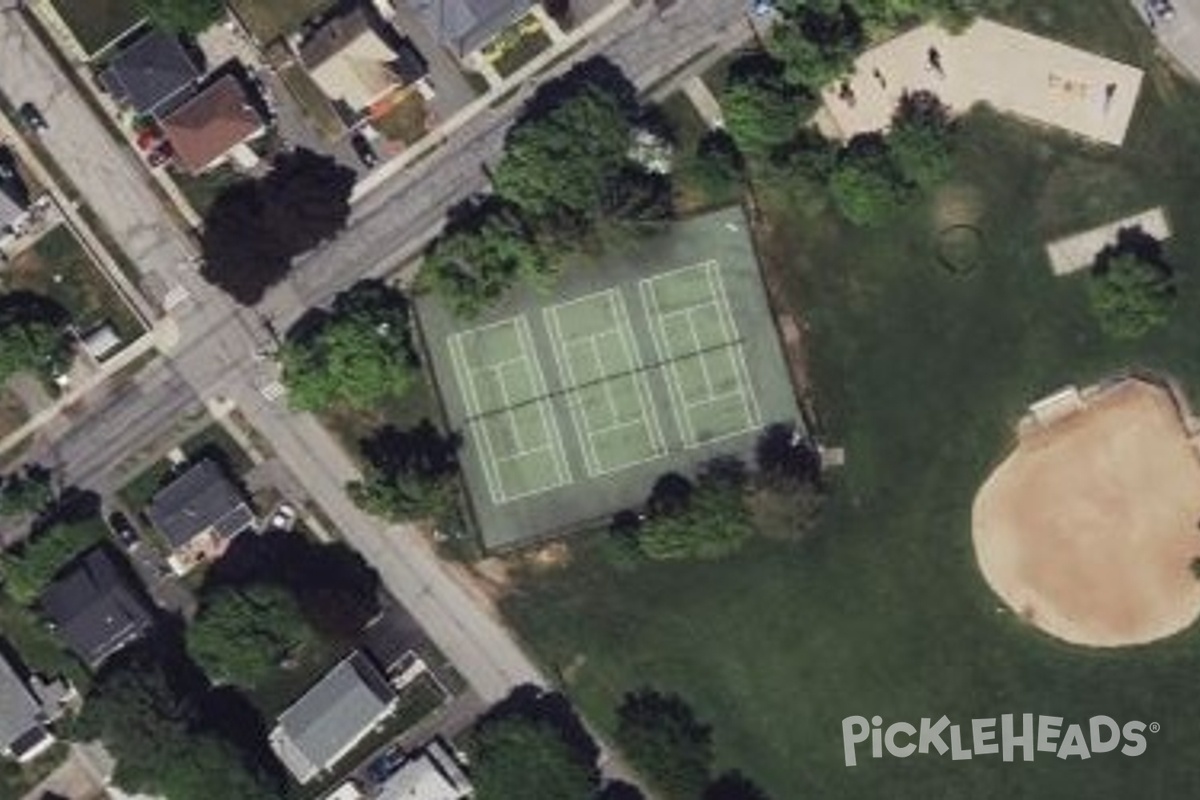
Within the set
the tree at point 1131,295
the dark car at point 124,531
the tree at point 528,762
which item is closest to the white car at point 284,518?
the dark car at point 124,531

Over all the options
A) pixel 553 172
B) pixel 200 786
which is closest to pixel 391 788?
pixel 200 786

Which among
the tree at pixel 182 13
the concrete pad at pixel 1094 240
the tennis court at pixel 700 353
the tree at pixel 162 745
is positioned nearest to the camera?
the tree at pixel 162 745

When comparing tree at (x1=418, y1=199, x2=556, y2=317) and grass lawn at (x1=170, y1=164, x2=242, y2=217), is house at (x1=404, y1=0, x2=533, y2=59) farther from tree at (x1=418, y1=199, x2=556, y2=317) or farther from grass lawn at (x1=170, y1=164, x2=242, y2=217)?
grass lawn at (x1=170, y1=164, x2=242, y2=217)

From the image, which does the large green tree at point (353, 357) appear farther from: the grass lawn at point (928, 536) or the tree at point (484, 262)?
the grass lawn at point (928, 536)

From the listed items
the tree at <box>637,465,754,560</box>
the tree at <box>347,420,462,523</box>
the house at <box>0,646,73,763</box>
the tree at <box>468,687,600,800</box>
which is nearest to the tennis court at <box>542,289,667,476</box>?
the tree at <box>637,465,754,560</box>

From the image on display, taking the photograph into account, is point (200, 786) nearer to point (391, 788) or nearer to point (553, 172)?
point (391, 788)

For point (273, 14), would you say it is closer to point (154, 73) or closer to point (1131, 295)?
point (154, 73)

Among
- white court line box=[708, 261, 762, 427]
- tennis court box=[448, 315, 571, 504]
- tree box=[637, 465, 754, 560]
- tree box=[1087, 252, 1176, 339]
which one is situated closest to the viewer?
tree box=[1087, 252, 1176, 339]
